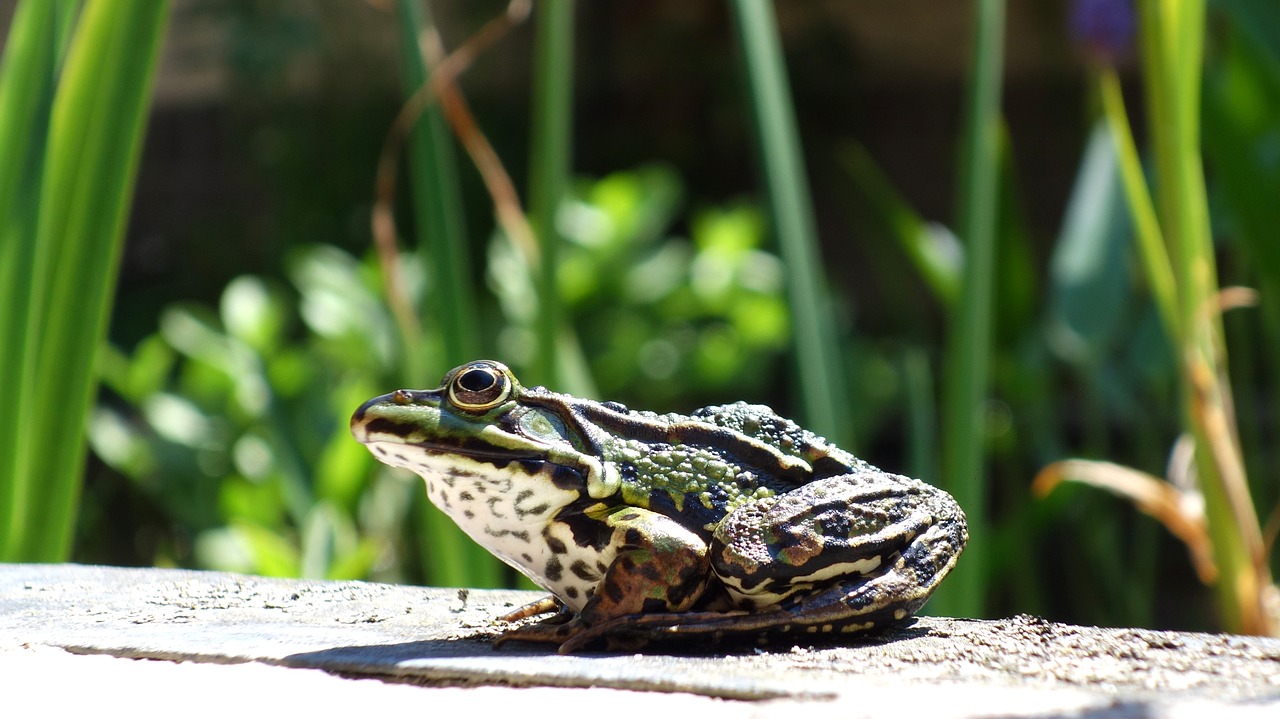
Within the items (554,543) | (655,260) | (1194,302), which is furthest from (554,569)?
(655,260)

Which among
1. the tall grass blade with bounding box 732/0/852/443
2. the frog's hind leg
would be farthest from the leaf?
the frog's hind leg

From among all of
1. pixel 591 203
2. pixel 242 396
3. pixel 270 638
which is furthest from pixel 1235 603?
pixel 242 396

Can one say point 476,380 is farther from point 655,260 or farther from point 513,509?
point 655,260

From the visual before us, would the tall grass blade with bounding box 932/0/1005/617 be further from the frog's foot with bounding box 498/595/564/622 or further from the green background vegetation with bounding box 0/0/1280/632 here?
the frog's foot with bounding box 498/595/564/622

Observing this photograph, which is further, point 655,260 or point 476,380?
point 655,260

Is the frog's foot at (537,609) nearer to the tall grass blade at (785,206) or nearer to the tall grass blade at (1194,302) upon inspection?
the tall grass blade at (785,206)
